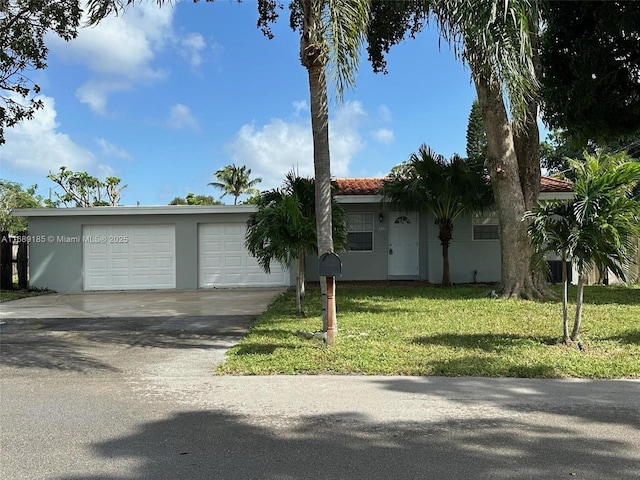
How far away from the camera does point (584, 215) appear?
6539 mm

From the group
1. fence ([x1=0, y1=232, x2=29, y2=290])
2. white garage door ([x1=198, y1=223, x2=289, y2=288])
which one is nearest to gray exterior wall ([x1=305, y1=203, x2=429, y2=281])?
white garage door ([x1=198, y1=223, x2=289, y2=288])

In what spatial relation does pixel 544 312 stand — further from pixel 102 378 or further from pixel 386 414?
pixel 102 378

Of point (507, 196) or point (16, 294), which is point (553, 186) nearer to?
point (507, 196)

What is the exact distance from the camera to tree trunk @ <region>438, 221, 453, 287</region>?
1471 cm

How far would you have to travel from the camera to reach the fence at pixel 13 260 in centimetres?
1602

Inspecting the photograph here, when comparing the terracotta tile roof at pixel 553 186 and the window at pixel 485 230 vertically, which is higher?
the terracotta tile roof at pixel 553 186

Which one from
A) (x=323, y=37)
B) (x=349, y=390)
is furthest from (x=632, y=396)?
(x=323, y=37)

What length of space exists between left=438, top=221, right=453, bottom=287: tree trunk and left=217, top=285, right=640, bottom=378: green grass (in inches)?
131

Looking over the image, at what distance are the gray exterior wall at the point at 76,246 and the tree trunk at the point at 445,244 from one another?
19.2ft

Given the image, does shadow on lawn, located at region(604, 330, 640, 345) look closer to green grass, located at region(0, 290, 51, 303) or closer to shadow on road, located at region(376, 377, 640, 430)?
shadow on road, located at region(376, 377, 640, 430)

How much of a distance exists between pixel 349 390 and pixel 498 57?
4424 millimetres

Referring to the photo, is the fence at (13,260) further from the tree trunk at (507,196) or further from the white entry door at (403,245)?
the tree trunk at (507,196)

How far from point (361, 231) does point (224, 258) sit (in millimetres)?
4328

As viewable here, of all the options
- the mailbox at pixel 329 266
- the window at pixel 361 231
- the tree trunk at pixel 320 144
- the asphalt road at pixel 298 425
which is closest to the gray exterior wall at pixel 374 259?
the window at pixel 361 231
